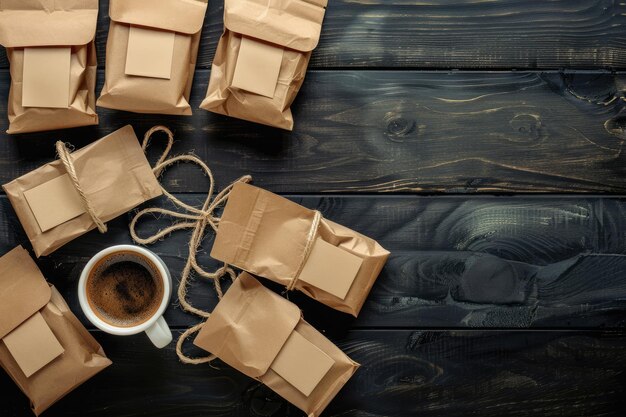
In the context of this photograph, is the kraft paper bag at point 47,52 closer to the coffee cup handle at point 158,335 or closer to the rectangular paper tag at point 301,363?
the coffee cup handle at point 158,335

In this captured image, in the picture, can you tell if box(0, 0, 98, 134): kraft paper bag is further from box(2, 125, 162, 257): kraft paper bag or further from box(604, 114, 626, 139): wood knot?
box(604, 114, 626, 139): wood knot

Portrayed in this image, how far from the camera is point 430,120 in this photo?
1.05 metres

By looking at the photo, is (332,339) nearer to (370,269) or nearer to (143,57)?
(370,269)

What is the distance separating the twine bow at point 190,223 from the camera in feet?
3.39

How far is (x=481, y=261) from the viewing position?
3.46 ft

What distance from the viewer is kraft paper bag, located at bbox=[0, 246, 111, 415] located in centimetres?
99

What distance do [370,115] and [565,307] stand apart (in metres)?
0.45

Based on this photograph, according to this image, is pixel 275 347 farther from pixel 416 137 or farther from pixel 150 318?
pixel 416 137

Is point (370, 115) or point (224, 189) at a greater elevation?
point (370, 115)

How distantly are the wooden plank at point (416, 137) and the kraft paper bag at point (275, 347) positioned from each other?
0.63 feet

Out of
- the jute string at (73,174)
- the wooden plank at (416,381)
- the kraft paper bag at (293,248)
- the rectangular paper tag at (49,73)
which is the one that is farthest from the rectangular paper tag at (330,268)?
the rectangular paper tag at (49,73)

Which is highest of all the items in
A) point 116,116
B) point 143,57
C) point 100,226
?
point 143,57

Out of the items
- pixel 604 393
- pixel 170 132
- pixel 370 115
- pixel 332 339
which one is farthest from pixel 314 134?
pixel 604 393

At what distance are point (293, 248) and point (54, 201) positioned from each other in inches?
14.8
